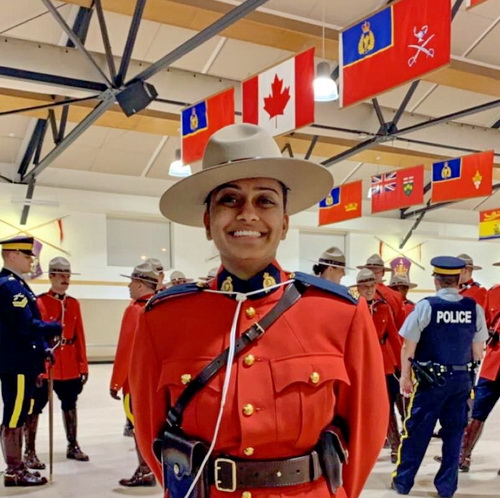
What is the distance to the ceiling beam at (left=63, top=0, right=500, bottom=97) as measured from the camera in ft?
20.4

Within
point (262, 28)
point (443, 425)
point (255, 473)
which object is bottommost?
point (443, 425)

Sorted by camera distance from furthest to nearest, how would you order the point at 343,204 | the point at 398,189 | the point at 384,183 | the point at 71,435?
the point at 343,204 → the point at 384,183 → the point at 398,189 → the point at 71,435

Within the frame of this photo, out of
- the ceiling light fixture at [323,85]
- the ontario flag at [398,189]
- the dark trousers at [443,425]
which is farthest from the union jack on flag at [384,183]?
the dark trousers at [443,425]

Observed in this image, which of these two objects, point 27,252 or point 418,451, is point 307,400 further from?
point 27,252

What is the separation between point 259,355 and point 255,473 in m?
0.27

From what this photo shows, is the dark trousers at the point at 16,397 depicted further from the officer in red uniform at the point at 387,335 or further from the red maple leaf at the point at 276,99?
the red maple leaf at the point at 276,99

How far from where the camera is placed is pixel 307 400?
1.25m

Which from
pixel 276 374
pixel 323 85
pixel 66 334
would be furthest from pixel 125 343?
pixel 323 85

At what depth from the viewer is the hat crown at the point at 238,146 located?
1.30 metres

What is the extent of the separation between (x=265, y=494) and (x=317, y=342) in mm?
373

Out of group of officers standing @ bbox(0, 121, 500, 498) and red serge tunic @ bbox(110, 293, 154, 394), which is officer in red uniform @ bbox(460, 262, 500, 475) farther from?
group of officers standing @ bbox(0, 121, 500, 498)

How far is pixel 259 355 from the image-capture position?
127cm

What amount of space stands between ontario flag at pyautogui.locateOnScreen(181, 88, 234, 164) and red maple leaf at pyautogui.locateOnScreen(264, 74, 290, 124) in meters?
0.61

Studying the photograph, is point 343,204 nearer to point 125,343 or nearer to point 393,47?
point 393,47
